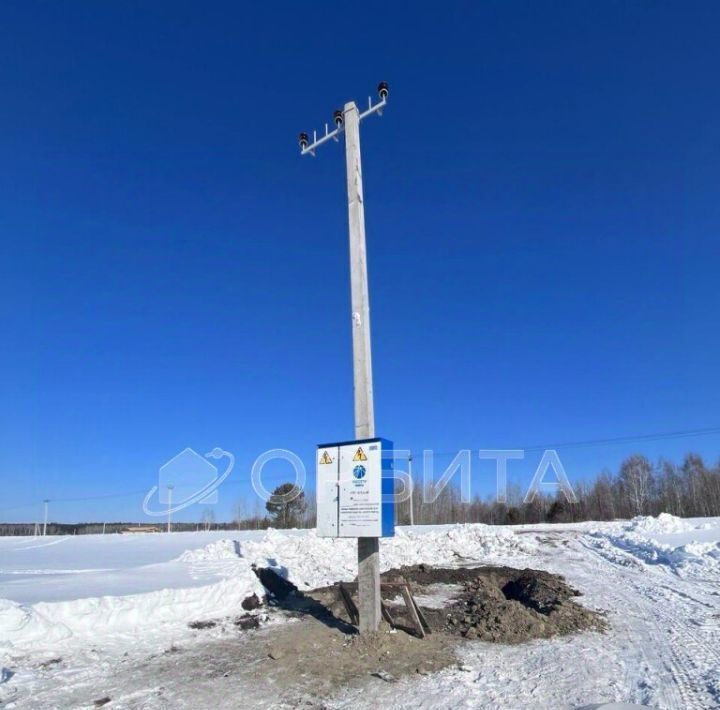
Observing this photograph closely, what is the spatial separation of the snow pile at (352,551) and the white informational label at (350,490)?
4591 millimetres

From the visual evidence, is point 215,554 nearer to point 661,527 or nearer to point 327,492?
point 327,492

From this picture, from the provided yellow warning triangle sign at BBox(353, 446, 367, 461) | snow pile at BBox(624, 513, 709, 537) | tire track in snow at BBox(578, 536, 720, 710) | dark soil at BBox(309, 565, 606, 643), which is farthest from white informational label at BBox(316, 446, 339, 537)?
snow pile at BBox(624, 513, 709, 537)

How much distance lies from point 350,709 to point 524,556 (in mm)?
15106

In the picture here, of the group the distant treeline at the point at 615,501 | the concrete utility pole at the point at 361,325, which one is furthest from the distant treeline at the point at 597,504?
the concrete utility pole at the point at 361,325

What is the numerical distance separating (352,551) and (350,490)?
9663 millimetres

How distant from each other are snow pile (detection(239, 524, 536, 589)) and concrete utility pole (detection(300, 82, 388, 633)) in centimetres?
459

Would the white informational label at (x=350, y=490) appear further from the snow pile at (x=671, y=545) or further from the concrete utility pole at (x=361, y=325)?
the snow pile at (x=671, y=545)

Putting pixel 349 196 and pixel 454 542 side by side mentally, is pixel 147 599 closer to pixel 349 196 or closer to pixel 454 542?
pixel 349 196

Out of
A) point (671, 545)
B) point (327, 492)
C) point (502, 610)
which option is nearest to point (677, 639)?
point (502, 610)

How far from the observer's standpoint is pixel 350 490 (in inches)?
293

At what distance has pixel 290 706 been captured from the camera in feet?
16.0

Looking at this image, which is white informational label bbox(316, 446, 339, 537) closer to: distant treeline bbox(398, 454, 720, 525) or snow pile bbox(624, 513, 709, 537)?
snow pile bbox(624, 513, 709, 537)

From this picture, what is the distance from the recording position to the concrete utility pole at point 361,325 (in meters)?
7.21

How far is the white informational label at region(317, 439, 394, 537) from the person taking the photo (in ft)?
23.6
